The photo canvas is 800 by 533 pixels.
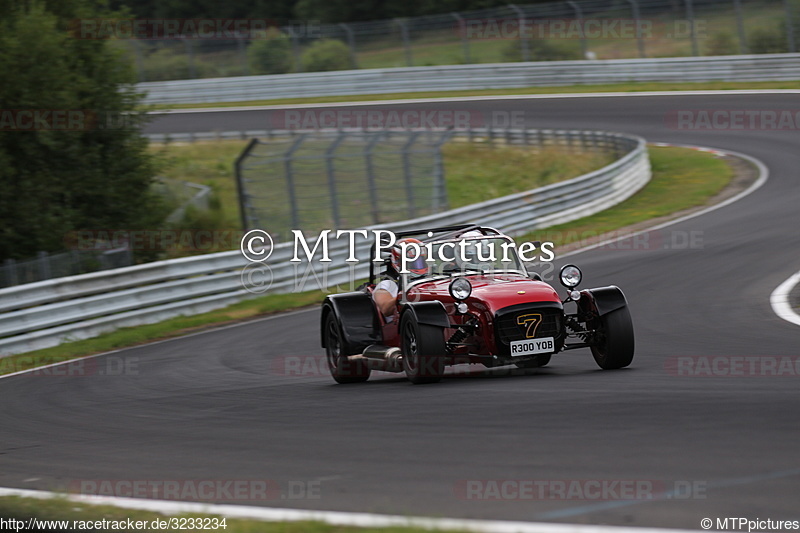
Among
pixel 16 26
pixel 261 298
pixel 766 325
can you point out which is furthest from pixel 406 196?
pixel 766 325

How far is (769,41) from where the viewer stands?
1439 inches

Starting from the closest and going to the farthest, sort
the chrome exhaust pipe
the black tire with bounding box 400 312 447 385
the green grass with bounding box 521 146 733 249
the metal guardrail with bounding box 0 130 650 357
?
the black tire with bounding box 400 312 447 385 → the chrome exhaust pipe → the metal guardrail with bounding box 0 130 650 357 → the green grass with bounding box 521 146 733 249

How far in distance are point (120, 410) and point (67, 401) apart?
1242 millimetres

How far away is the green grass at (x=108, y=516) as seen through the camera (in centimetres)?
480

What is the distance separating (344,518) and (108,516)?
4.44 feet

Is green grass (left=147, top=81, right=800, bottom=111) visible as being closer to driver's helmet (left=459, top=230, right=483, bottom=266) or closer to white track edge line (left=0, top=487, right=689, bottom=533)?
driver's helmet (left=459, top=230, right=483, bottom=266)

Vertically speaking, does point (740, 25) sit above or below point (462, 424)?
above

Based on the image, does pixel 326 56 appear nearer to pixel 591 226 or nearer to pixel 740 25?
pixel 740 25

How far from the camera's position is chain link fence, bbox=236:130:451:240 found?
19.7m

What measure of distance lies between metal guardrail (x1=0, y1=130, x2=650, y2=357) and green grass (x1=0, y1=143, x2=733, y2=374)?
24 centimetres

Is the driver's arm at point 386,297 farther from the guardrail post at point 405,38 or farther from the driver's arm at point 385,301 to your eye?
the guardrail post at point 405,38

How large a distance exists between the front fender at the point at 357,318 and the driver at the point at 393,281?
0.51ft
